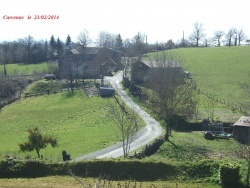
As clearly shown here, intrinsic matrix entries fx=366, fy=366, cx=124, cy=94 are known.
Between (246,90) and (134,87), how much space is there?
64.9 ft

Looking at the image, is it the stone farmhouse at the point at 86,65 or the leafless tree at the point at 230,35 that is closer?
the stone farmhouse at the point at 86,65

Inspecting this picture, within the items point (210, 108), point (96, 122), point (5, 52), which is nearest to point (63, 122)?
point (96, 122)

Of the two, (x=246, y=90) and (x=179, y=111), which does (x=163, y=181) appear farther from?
(x=246, y=90)

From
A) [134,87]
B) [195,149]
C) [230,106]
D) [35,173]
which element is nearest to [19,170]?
[35,173]

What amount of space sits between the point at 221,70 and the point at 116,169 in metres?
60.6

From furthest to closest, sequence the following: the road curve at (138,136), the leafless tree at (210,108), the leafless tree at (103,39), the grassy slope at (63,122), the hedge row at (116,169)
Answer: the leafless tree at (103,39) → the leafless tree at (210,108) → the grassy slope at (63,122) → the road curve at (138,136) → the hedge row at (116,169)

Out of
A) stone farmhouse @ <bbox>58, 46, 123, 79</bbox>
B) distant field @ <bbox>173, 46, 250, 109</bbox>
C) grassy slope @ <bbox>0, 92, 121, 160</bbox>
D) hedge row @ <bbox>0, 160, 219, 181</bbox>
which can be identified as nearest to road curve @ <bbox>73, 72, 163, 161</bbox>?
grassy slope @ <bbox>0, 92, 121, 160</bbox>

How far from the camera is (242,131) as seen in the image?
130ft

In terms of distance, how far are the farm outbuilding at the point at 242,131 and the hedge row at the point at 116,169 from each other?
15131mm

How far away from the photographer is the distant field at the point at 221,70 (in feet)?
210

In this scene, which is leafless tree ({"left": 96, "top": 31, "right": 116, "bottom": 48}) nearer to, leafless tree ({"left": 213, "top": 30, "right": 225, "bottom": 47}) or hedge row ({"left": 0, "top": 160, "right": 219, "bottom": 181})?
leafless tree ({"left": 213, "top": 30, "right": 225, "bottom": 47})

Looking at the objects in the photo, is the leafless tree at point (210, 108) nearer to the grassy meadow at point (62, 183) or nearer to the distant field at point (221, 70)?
the distant field at point (221, 70)

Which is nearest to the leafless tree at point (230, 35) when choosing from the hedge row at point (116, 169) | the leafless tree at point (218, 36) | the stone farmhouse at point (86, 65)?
the leafless tree at point (218, 36)

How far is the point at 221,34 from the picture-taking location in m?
136
